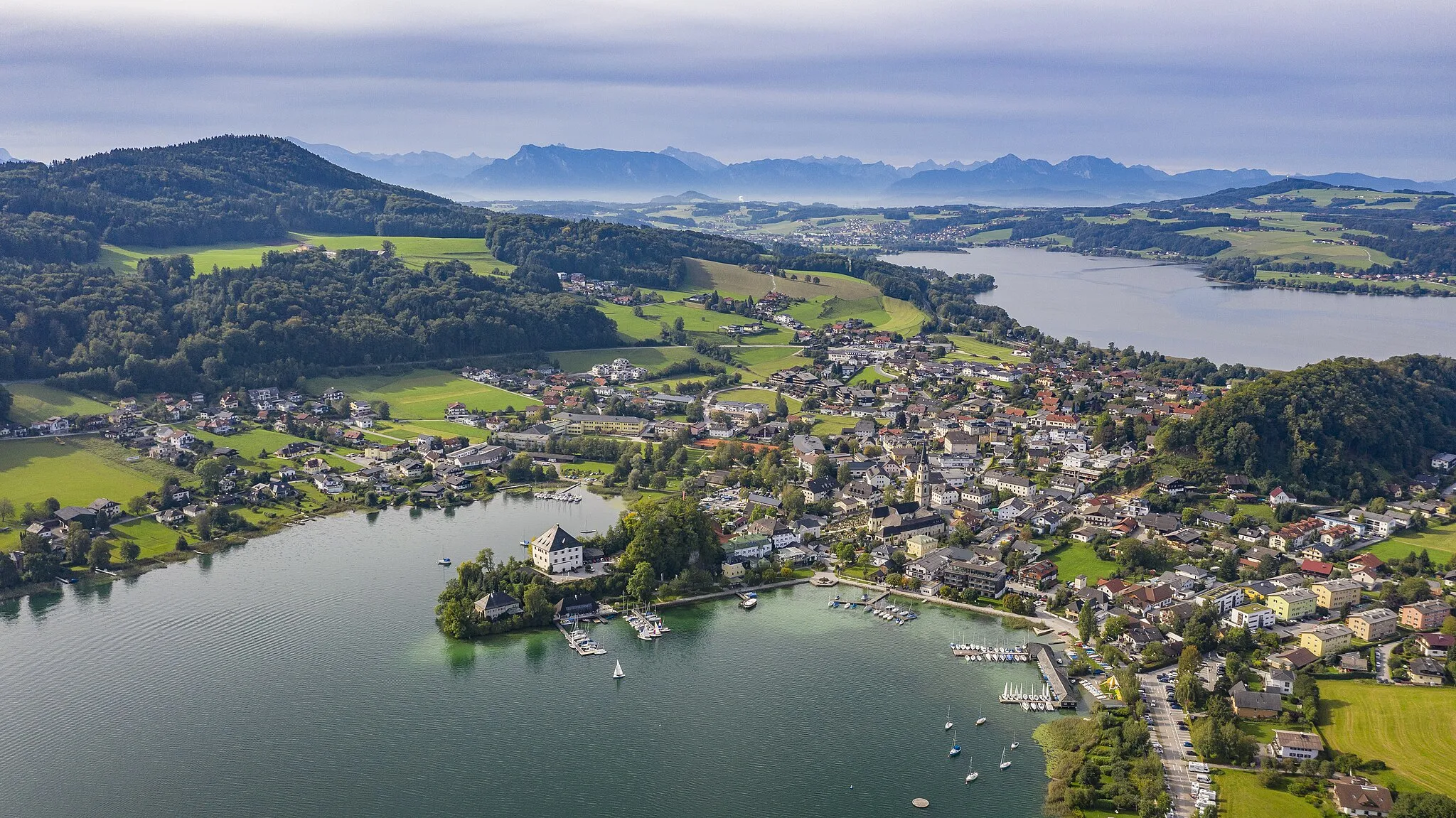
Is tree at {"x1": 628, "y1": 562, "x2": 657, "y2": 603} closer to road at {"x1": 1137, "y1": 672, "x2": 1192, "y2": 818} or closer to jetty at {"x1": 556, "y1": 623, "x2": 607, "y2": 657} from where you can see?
jetty at {"x1": 556, "y1": 623, "x2": 607, "y2": 657}

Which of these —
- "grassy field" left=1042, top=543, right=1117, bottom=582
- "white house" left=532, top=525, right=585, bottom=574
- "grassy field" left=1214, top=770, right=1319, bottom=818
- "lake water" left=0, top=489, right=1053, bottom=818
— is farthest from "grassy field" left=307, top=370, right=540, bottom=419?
"grassy field" left=1214, top=770, right=1319, bottom=818

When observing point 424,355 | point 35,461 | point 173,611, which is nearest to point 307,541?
point 173,611

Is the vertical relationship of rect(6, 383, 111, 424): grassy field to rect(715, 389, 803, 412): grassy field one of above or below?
above

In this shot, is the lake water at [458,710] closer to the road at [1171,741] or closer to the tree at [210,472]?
the road at [1171,741]

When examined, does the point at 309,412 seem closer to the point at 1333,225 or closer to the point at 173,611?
the point at 173,611

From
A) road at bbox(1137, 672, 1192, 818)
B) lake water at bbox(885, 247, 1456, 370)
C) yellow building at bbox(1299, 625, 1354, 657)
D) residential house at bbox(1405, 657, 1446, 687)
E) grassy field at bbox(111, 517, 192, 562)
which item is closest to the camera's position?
road at bbox(1137, 672, 1192, 818)

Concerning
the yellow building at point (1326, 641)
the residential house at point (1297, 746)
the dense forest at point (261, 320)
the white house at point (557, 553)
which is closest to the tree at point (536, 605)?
the white house at point (557, 553)
